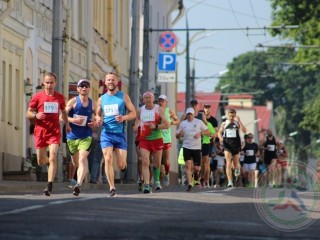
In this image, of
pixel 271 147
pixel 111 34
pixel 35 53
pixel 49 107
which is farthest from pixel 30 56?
pixel 49 107

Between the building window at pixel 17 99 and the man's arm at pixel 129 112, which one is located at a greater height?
the building window at pixel 17 99

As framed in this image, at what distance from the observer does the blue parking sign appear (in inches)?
2057

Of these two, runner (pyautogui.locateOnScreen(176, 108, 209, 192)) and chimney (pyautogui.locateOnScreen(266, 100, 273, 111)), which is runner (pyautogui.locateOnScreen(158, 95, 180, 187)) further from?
chimney (pyautogui.locateOnScreen(266, 100, 273, 111))

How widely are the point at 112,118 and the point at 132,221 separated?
804cm

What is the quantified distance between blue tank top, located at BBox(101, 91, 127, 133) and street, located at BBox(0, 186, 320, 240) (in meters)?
3.61

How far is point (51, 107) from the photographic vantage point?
22625 millimetres

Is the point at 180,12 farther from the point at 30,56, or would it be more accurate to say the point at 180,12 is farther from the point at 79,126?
the point at 79,126

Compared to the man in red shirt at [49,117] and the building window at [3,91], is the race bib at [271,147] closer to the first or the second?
the building window at [3,91]

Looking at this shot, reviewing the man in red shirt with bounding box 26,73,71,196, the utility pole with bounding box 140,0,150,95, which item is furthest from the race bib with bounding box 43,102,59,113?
the utility pole with bounding box 140,0,150,95

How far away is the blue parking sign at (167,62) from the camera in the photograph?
52.2 m

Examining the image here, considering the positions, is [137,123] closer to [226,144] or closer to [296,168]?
[226,144]

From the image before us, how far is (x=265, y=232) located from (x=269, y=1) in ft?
180

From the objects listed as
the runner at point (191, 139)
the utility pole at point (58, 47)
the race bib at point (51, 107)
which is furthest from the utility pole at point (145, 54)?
the race bib at point (51, 107)

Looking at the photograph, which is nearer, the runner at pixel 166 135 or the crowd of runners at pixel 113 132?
the crowd of runners at pixel 113 132
